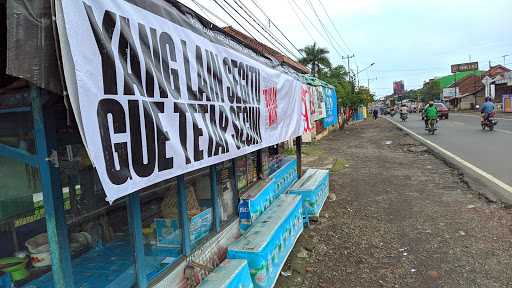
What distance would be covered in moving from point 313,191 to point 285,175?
0.93 metres

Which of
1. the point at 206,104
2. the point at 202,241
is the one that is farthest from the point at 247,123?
the point at 202,241

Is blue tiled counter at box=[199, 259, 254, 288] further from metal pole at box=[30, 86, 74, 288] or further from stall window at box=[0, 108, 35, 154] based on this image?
stall window at box=[0, 108, 35, 154]

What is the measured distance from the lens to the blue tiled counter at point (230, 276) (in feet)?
9.68

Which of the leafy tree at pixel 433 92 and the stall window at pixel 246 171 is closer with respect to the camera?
the stall window at pixel 246 171

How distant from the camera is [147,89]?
85.0 inches

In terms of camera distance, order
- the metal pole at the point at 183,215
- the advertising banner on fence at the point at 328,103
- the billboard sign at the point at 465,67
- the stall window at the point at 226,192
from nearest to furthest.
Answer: the metal pole at the point at 183,215 → the stall window at the point at 226,192 → the advertising banner on fence at the point at 328,103 → the billboard sign at the point at 465,67

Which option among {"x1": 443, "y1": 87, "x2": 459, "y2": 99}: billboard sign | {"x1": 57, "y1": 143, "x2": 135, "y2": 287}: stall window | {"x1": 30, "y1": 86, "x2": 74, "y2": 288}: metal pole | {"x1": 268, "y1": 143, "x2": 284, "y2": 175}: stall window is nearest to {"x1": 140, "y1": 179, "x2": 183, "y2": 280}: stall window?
{"x1": 57, "y1": 143, "x2": 135, "y2": 287}: stall window

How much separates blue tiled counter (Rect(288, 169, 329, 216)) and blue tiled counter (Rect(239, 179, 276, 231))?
29.2 inches

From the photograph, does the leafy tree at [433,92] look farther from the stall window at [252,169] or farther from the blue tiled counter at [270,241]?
the blue tiled counter at [270,241]

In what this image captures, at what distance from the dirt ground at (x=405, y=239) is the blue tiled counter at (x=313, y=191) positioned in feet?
0.82

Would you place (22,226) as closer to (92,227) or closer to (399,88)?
(92,227)

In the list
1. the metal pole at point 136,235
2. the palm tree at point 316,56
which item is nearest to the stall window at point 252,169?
the metal pole at point 136,235

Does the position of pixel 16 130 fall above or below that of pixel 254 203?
above

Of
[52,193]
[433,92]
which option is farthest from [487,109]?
[433,92]
